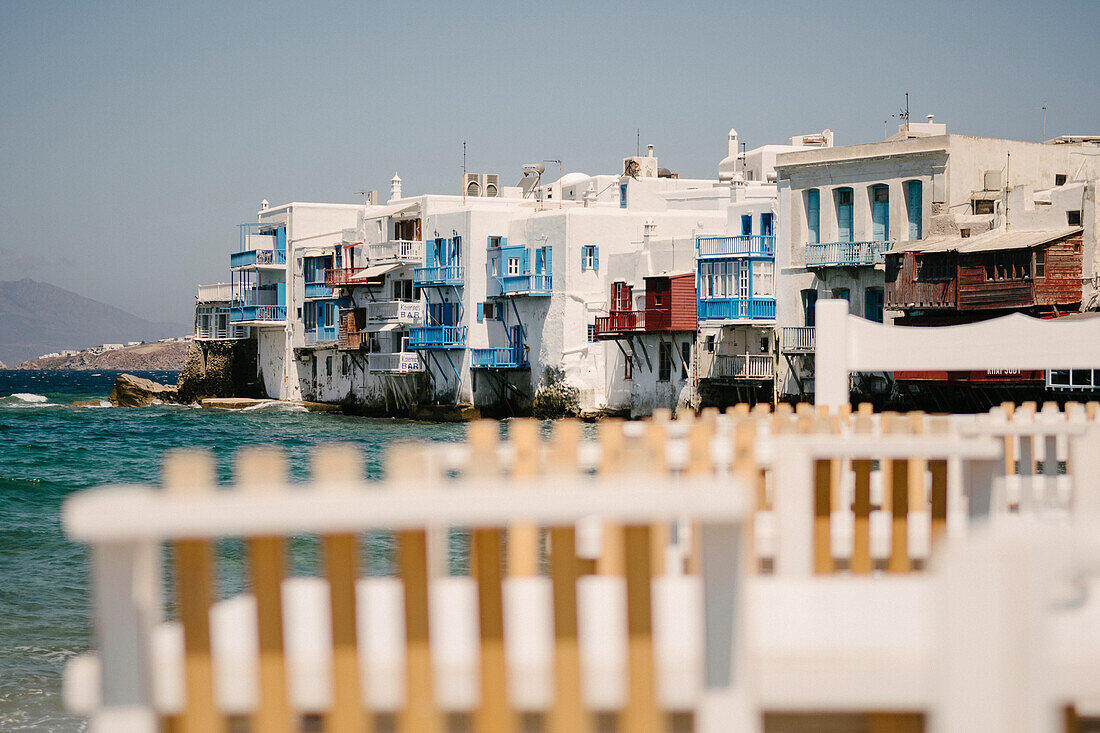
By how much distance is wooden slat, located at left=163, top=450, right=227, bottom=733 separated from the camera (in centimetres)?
271

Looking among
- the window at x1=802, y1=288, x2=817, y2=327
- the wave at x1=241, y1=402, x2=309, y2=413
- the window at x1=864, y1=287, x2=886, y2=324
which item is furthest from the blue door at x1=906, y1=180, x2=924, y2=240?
the wave at x1=241, y1=402, x2=309, y2=413

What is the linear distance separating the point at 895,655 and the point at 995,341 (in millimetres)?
6543

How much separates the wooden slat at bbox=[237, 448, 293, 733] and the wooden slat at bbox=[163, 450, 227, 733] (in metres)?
0.09

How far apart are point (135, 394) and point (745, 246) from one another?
44990 mm

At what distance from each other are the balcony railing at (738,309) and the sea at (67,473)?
10.3 m

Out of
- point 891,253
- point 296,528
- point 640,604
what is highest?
point 891,253

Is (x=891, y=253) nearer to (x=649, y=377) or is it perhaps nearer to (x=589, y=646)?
(x=649, y=377)

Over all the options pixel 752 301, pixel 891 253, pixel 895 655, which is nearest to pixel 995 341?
pixel 895 655

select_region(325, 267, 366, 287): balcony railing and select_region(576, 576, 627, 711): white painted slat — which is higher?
select_region(325, 267, 366, 287): balcony railing

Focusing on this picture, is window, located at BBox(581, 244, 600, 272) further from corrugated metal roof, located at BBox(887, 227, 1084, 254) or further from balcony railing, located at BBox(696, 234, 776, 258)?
corrugated metal roof, located at BBox(887, 227, 1084, 254)

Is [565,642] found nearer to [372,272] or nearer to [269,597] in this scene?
[269,597]

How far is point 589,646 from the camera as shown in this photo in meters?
2.94

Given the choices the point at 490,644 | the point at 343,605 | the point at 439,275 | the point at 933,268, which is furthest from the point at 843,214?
the point at 343,605

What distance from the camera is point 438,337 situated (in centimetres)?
5838
